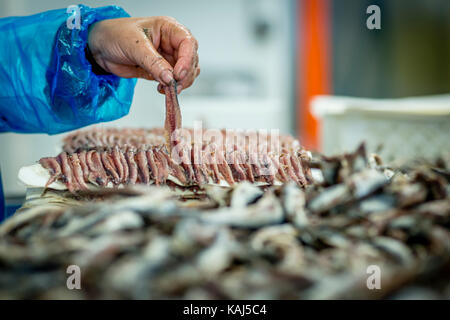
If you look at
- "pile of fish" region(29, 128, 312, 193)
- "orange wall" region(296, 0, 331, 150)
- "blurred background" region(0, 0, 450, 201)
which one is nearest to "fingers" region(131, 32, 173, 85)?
"pile of fish" region(29, 128, 312, 193)

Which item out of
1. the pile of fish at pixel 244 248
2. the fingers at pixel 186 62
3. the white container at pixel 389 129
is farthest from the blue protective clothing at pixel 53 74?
the white container at pixel 389 129

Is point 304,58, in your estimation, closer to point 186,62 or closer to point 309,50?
point 309,50

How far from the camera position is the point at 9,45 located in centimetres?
198

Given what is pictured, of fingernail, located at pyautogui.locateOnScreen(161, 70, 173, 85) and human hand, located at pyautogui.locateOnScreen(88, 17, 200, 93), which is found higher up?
human hand, located at pyautogui.locateOnScreen(88, 17, 200, 93)

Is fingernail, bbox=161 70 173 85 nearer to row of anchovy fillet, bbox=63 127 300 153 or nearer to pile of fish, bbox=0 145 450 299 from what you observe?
row of anchovy fillet, bbox=63 127 300 153

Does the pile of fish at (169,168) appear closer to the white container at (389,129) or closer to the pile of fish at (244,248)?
the pile of fish at (244,248)

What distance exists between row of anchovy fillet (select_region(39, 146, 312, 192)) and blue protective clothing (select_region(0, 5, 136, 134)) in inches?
22.1

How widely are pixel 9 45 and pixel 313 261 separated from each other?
1.86 m

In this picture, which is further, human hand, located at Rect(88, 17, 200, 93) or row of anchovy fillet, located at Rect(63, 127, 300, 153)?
row of anchovy fillet, located at Rect(63, 127, 300, 153)

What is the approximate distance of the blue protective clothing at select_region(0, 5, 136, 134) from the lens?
1.90 m
